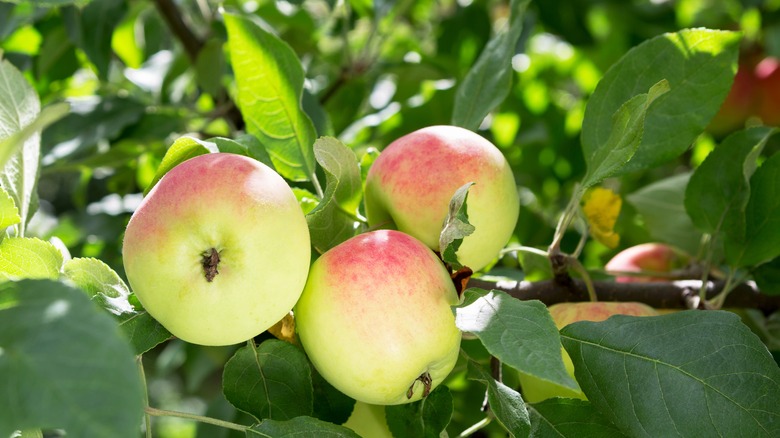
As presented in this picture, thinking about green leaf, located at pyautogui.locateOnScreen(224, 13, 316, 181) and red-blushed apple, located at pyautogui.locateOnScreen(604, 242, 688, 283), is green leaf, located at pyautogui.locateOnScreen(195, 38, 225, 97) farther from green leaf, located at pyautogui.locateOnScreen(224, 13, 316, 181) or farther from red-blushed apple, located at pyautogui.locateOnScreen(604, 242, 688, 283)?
red-blushed apple, located at pyautogui.locateOnScreen(604, 242, 688, 283)

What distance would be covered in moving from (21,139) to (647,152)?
0.57m

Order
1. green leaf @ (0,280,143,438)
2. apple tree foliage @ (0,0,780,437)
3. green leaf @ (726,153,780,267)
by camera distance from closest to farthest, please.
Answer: green leaf @ (0,280,143,438), apple tree foliage @ (0,0,780,437), green leaf @ (726,153,780,267)

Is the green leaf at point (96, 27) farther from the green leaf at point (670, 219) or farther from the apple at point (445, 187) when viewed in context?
the green leaf at point (670, 219)

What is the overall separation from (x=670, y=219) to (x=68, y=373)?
830mm

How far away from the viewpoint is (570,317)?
699 millimetres

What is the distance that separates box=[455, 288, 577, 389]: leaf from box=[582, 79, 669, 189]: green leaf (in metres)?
0.14

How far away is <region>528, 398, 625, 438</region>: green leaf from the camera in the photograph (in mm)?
625

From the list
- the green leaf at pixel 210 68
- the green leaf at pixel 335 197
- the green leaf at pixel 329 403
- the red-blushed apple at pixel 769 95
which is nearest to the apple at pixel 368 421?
the green leaf at pixel 329 403

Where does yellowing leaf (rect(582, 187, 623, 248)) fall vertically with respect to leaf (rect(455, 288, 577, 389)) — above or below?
below

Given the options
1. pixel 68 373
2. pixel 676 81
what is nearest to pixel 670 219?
pixel 676 81

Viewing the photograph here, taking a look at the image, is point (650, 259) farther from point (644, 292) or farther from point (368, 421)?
point (368, 421)

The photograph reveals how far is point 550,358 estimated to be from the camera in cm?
49

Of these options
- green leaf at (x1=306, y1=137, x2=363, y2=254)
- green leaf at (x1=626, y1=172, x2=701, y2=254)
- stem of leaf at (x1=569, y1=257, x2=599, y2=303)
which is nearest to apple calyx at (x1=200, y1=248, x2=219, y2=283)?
green leaf at (x1=306, y1=137, x2=363, y2=254)

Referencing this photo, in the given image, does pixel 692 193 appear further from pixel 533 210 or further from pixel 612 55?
pixel 612 55
